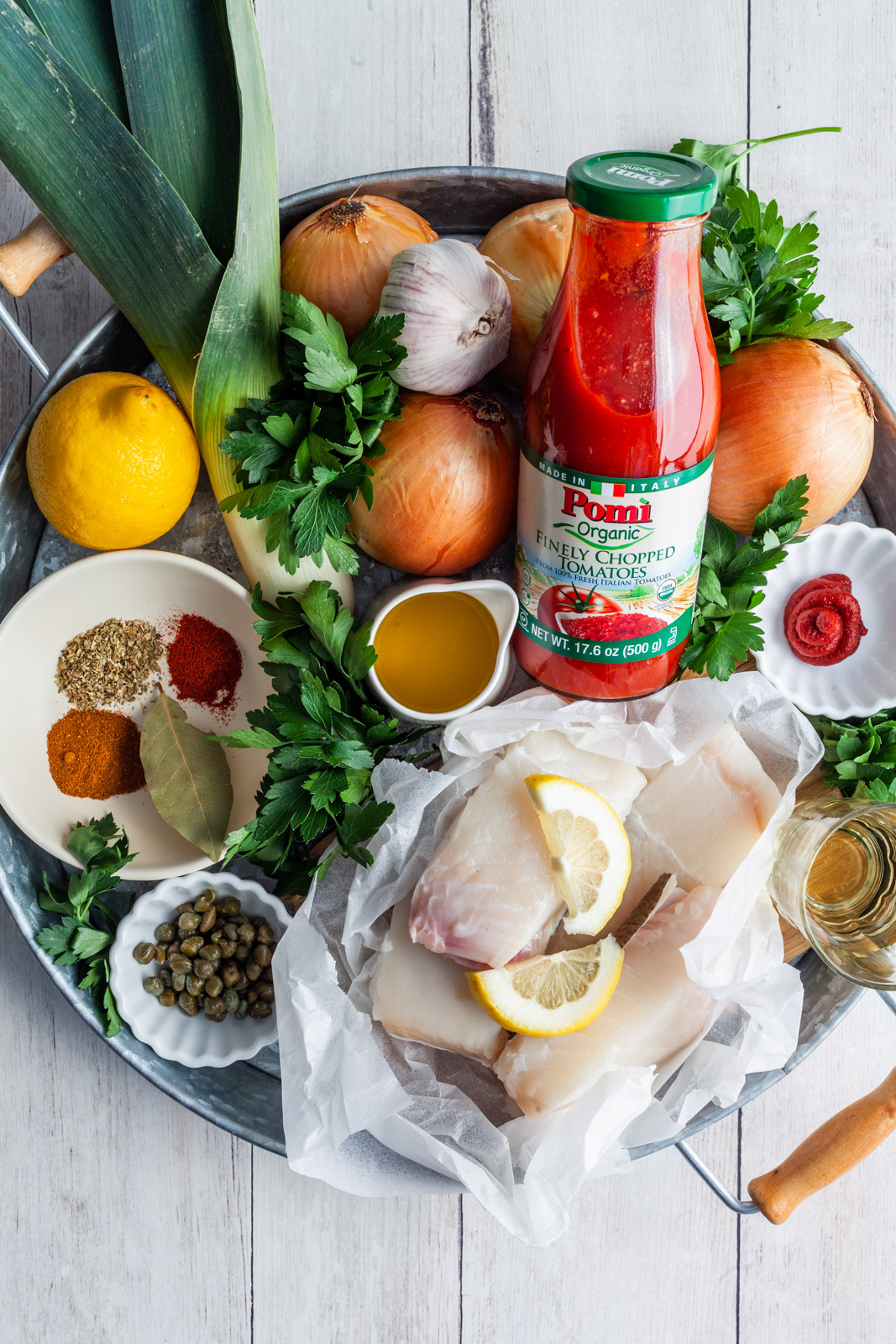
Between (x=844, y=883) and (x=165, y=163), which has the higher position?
(x=165, y=163)

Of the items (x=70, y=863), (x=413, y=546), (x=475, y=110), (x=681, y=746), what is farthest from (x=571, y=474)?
(x=70, y=863)

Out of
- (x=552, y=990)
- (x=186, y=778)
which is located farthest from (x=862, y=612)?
(x=186, y=778)

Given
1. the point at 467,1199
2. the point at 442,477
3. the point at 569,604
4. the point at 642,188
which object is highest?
the point at 642,188

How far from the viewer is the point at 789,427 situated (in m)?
0.92

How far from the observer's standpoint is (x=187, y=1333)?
1.15 meters

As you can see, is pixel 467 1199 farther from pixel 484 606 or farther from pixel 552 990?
pixel 484 606

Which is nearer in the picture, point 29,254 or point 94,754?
point 29,254

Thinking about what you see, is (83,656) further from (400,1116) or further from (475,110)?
(475,110)

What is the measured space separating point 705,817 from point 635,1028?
226 millimetres

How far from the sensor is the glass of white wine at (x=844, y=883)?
928 mm

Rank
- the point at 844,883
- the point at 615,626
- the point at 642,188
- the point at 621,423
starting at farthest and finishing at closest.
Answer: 1. the point at 844,883
2. the point at 615,626
3. the point at 621,423
4. the point at 642,188

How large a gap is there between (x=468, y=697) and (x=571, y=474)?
0.28m

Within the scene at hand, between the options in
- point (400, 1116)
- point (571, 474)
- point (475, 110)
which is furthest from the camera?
point (475, 110)

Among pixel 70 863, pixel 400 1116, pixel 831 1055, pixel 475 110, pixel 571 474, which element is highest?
pixel 475 110
